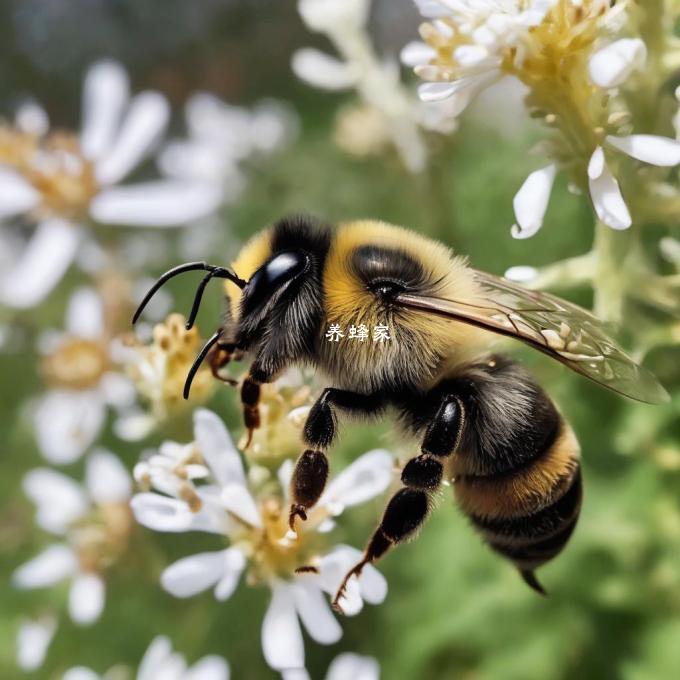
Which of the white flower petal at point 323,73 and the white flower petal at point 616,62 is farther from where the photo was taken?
the white flower petal at point 323,73

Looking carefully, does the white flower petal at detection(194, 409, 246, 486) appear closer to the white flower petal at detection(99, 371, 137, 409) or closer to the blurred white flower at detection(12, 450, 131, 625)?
the blurred white flower at detection(12, 450, 131, 625)

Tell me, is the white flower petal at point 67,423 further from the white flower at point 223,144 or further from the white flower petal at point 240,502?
the white flower petal at point 240,502

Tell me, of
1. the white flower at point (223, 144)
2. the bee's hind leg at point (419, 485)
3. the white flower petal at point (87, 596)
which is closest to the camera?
the bee's hind leg at point (419, 485)

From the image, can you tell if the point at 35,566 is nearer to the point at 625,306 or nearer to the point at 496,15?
the point at 625,306

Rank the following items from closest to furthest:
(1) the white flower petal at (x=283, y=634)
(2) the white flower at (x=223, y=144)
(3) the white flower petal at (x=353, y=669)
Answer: (1) the white flower petal at (x=283, y=634)
(3) the white flower petal at (x=353, y=669)
(2) the white flower at (x=223, y=144)

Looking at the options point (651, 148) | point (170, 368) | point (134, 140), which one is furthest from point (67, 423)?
point (651, 148)

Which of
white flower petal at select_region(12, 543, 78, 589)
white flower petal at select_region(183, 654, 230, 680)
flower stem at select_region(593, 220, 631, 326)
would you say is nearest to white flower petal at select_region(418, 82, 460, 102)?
flower stem at select_region(593, 220, 631, 326)

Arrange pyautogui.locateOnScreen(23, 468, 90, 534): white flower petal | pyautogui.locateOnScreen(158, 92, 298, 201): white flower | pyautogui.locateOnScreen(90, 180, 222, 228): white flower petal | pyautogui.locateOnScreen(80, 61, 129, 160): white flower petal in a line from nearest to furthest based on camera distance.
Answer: pyautogui.locateOnScreen(23, 468, 90, 534): white flower petal → pyautogui.locateOnScreen(90, 180, 222, 228): white flower petal → pyautogui.locateOnScreen(80, 61, 129, 160): white flower petal → pyautogui.locateOnScreen(158, 92, 298, 201): white flower

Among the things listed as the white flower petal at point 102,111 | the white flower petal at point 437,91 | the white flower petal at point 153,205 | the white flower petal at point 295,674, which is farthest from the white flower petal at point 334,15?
the white flower petal at point 295,674
